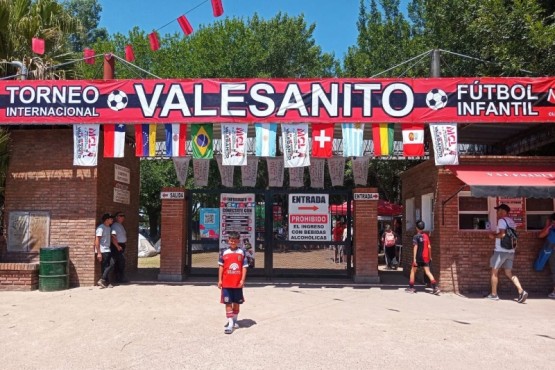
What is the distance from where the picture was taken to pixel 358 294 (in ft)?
39.0

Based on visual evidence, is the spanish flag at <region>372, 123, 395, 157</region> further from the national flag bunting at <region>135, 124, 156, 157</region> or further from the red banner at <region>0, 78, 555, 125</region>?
the national flag bunting at <region>135, 124, 156, 157</region>

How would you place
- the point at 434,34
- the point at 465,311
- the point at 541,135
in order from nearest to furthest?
the point at 465,311 → the point at 541,135 → the point at 434,34

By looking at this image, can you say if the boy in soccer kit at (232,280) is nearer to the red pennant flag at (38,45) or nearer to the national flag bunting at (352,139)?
the national flag bunting at (352,139)

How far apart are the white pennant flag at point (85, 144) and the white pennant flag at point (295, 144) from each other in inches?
168

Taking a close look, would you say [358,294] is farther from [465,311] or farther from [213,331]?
[213,331]

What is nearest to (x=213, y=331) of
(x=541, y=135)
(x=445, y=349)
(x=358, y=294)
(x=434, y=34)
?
(x=445, y=349)

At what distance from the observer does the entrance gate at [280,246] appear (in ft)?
45.6

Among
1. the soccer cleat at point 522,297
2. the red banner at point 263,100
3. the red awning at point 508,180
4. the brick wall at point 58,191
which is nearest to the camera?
the red awning at point 508,180

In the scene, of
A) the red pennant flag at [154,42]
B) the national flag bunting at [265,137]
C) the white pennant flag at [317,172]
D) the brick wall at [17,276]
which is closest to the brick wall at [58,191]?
the brick wall at [17,276]

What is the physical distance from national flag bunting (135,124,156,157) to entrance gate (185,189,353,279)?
212cm

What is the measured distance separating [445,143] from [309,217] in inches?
155

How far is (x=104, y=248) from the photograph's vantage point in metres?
12.4

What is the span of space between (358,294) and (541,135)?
6.28m

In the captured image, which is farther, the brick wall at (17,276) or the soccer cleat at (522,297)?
the brick wall at (17,276)
